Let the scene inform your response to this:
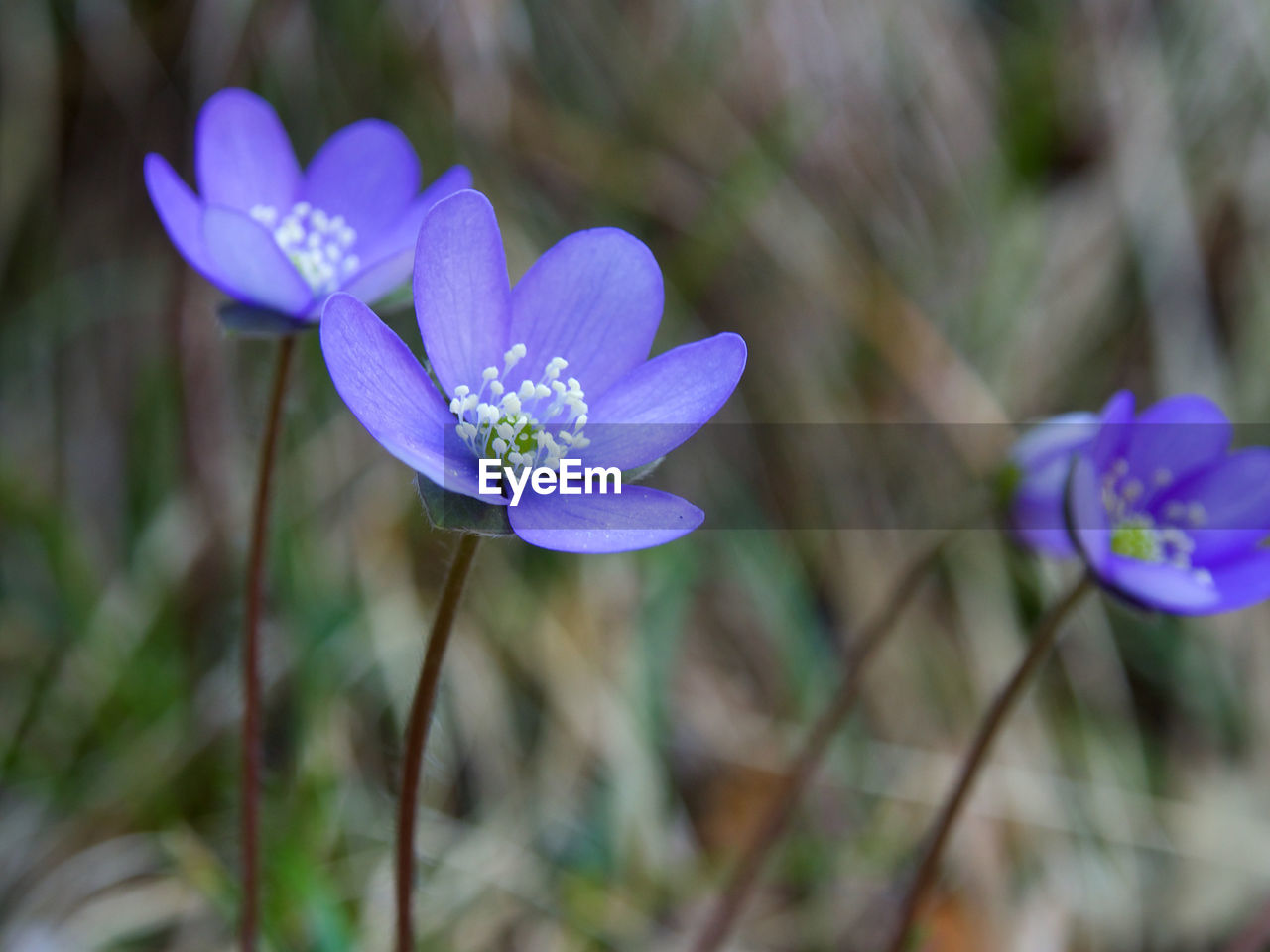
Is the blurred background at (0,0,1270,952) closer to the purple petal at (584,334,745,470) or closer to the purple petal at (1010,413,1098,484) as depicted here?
the purple petal at (1010,413,1098,484)

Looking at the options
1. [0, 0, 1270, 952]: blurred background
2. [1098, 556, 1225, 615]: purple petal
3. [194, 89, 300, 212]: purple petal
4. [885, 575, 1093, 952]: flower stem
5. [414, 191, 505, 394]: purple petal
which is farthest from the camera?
[0, 0, 1270, 952]: blurred background

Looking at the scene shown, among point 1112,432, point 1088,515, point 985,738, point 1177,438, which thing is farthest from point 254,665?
point 1177,438

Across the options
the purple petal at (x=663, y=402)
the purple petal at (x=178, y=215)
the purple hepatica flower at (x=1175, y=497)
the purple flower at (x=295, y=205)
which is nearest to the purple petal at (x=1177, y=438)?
the purple hepatica flower at (x=1175, y=497)

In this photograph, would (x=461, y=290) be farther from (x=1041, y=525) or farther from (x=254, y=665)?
(x=1041, y=525)

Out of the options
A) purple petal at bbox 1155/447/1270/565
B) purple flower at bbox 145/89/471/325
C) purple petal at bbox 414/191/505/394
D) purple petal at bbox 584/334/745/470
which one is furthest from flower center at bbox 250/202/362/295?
purple petal at bbox 1155/447/1270/565

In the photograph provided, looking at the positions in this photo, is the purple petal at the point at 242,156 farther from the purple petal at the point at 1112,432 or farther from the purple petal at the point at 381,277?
the purple petal at the point at 1112,432

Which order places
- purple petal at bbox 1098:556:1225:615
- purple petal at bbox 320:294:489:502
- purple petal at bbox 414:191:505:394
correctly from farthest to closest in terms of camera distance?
purple petal at bbox 1098:556:1225:615, purple petal at bbox 414:191:505:394, purple petal at bbox 320:294:489:502
